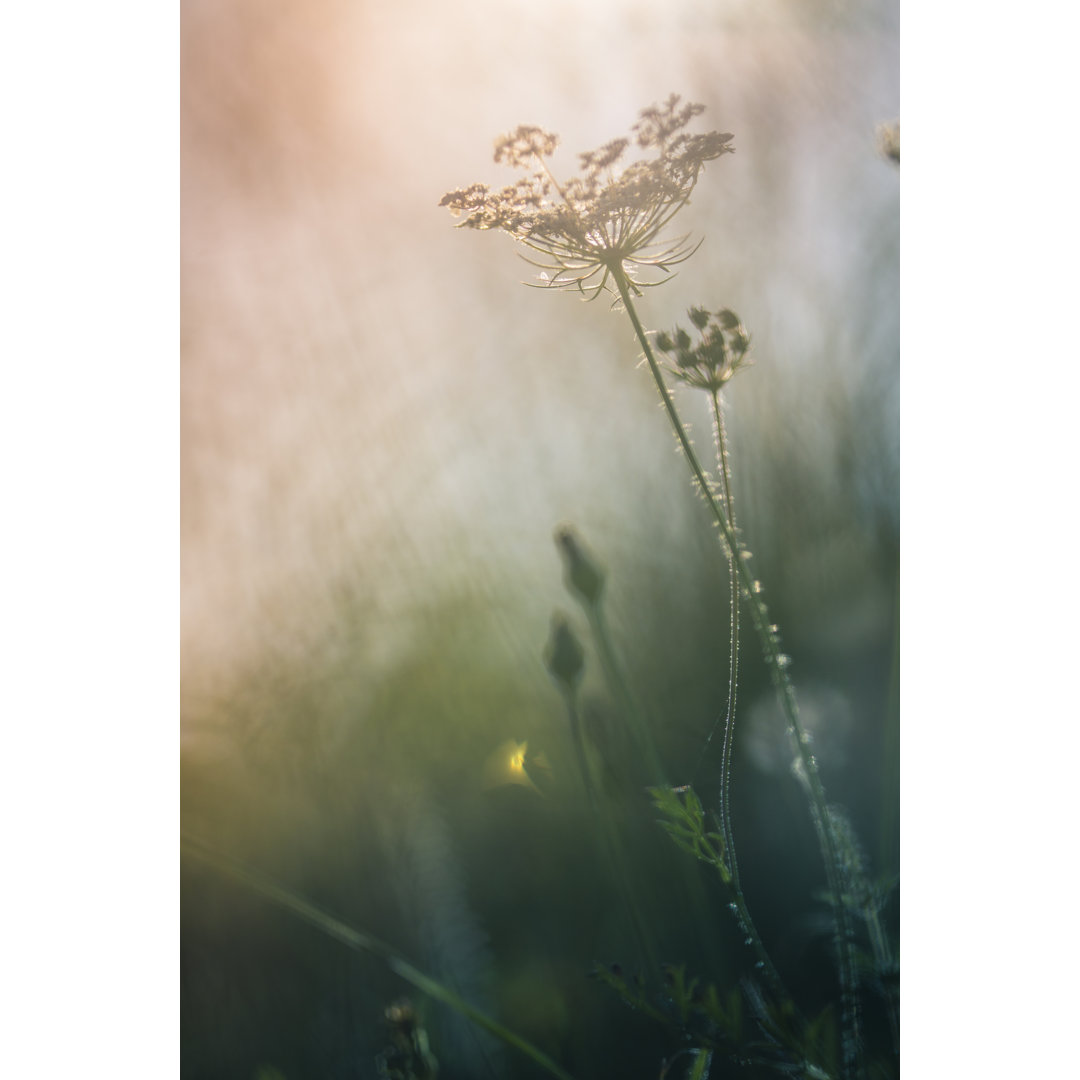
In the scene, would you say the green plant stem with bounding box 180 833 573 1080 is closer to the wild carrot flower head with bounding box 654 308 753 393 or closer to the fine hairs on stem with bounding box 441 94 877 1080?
the fine hairs on stem with bounding box 441 94 877 1080

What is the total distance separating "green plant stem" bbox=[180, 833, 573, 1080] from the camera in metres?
1.03

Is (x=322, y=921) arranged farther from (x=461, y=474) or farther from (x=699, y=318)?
(x=699, y=318)

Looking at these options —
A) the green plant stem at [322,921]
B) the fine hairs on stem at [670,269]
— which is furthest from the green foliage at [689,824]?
the green plant stem at [322,921]

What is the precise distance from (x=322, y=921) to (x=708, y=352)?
833 mm

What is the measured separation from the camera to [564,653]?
36.3 inches

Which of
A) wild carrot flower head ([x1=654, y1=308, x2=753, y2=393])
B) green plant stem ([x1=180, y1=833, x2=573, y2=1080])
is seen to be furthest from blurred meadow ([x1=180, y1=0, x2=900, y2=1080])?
wild carrot flower head ([x1=654, y1=308, x2=753, y2=393])

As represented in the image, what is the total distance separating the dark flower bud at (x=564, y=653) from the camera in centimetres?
92

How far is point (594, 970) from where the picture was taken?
3.33 ft

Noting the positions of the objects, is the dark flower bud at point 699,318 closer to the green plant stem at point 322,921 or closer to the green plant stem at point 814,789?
the green plant stem at point 814,789

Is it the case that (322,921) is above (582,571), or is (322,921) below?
below

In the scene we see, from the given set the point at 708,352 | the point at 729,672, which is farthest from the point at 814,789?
the point at 708,352
